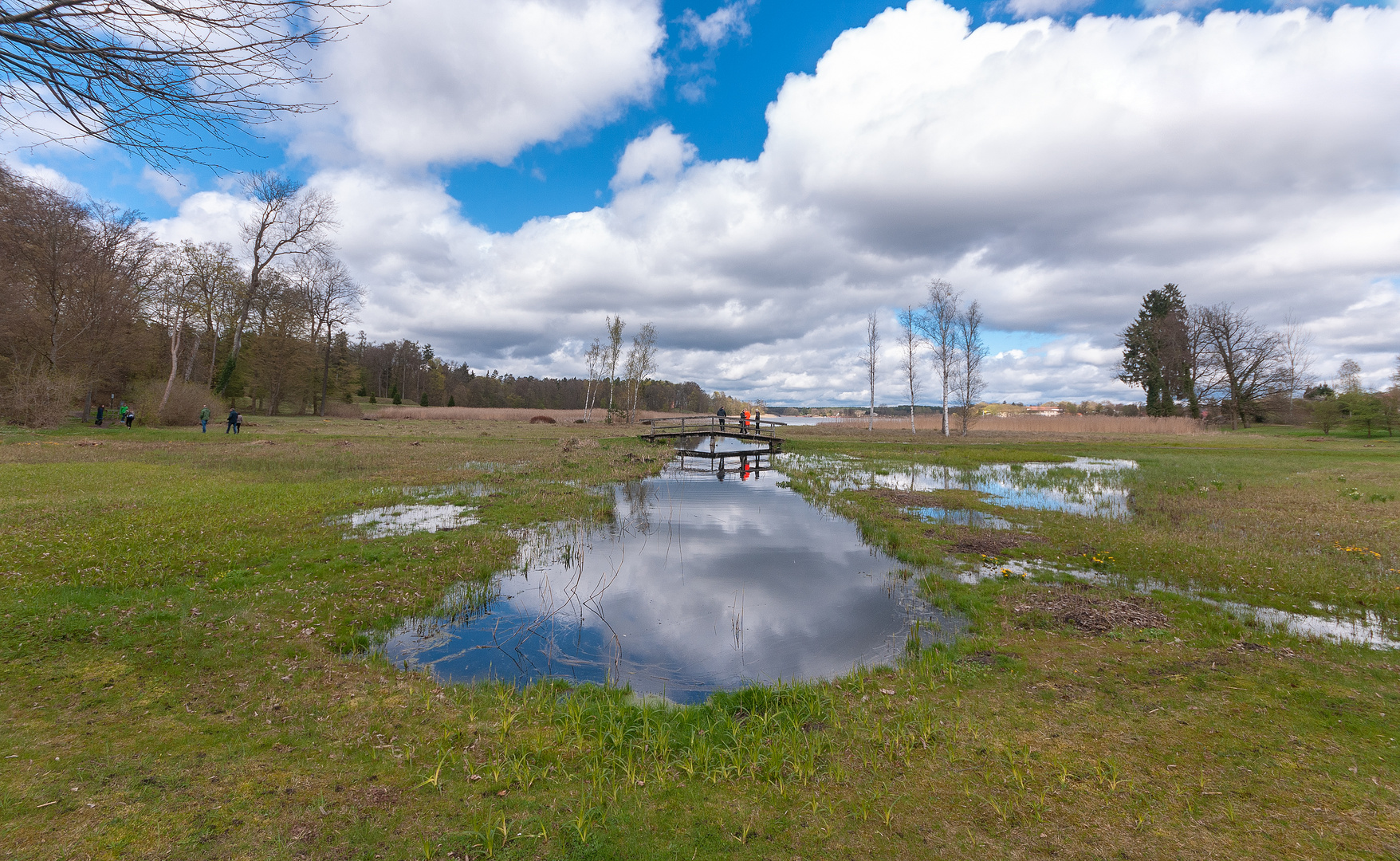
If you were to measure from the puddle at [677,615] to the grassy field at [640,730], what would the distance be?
2.05ft

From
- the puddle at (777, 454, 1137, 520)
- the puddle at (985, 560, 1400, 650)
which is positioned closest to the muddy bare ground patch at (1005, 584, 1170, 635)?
the puddle at (985, 560, 1400, 650)

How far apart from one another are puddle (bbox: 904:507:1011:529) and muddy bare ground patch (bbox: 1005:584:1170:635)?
188 inches

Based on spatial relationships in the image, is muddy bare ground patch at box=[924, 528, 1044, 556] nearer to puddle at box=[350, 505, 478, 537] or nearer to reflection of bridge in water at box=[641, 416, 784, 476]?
puddle at box=[350, 505, 478, 537]

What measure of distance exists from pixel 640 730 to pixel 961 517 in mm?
12162

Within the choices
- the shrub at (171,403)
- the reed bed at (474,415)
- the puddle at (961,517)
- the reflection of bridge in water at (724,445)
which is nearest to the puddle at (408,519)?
the puddle at (961,517)

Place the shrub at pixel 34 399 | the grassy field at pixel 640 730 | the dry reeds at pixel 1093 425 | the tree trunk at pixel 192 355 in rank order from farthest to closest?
the dry reeds at pixel 1093 425 → the tree trunk at pixel 192 355 → the shrub at pixel 34 399 → the grassy field at pixel 640 730

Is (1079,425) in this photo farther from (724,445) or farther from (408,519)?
(408,519)

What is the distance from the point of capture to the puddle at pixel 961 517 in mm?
13502

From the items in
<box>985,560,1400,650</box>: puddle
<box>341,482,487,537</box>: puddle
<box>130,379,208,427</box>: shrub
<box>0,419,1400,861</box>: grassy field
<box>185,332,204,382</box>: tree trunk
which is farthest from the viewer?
<box>185,332,204,382</box>: tree trunk

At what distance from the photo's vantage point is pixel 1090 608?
300 inches

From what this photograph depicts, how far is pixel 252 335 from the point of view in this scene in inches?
2063

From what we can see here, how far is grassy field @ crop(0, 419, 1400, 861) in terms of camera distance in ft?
11.0

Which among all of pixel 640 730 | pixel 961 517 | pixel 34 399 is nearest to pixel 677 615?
pixel 640 730

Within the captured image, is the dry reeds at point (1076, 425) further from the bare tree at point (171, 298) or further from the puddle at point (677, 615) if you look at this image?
the bare tree at point (171, 298)
